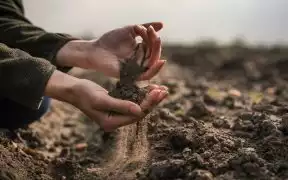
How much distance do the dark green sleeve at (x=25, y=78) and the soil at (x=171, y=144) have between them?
1.20ft

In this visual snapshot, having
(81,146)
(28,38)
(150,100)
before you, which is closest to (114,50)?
(28,38)

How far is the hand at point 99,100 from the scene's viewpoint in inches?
89.4

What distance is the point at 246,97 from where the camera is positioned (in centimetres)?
412

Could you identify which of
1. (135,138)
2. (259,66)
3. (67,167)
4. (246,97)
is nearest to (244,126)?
→ (135,138)

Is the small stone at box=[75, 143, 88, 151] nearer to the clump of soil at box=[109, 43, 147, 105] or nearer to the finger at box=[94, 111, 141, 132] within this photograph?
the clump of soil at box=[109, 43, 147, 105]

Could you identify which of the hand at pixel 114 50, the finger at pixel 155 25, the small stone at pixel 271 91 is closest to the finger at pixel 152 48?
the hand at pixel 114 50

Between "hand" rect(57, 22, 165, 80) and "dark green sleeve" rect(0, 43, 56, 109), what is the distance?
1.90 feet

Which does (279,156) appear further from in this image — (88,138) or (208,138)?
(88,138)

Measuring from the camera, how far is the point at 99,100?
2.28 meters

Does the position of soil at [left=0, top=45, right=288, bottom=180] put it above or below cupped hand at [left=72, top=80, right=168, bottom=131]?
below

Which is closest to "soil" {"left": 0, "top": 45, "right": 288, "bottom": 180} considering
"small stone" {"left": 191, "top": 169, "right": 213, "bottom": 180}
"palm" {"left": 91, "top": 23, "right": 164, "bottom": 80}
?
"small stone" {"left": 191, "top": 169, "right": 213, "bottom": 180}

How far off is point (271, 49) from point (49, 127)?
4.68 metres

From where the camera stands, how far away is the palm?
2.78 m

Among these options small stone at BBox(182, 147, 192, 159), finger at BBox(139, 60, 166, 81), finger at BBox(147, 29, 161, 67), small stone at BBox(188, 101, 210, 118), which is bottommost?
small stone at BBox(188, 101, 210, 118)
